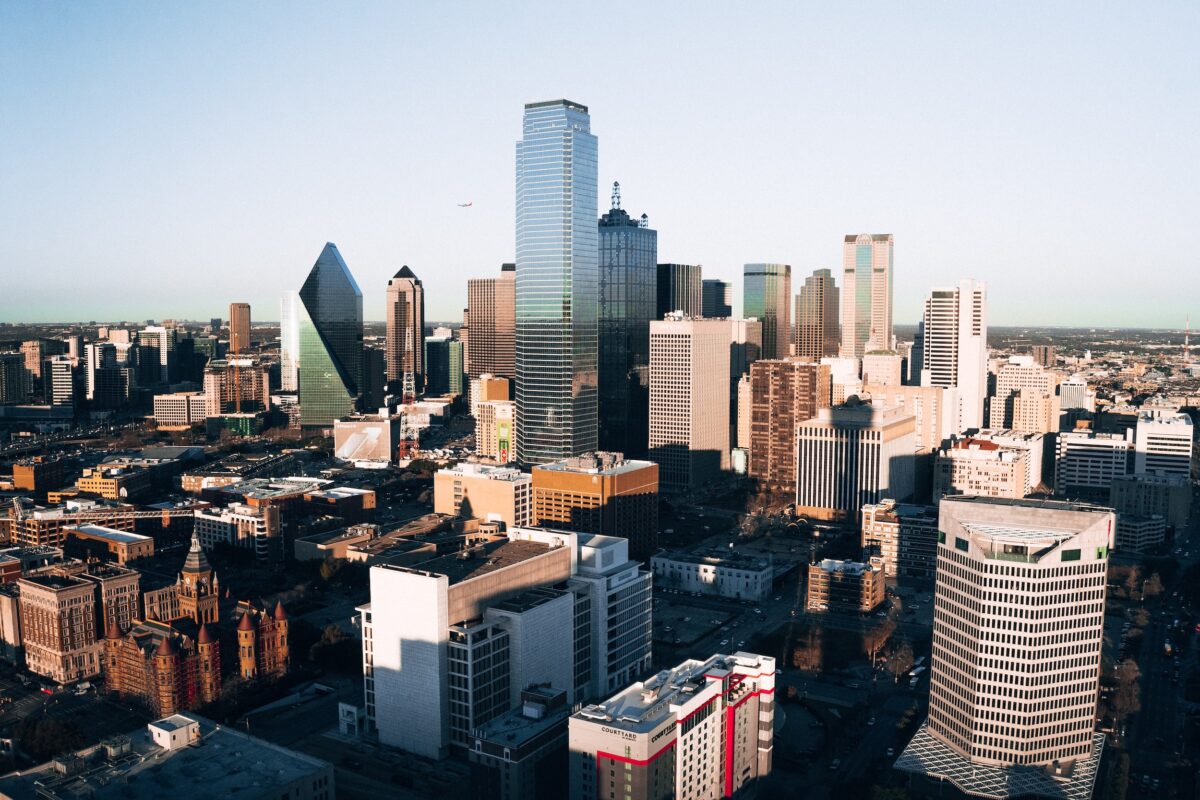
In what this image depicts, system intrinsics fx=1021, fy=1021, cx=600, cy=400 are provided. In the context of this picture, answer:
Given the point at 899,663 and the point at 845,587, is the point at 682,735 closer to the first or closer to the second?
the point at 899,663

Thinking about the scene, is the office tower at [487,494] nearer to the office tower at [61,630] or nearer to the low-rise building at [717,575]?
the low-rise building at [717,575]

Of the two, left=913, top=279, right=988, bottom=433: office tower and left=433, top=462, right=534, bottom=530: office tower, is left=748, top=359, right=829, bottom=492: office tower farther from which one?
left=433, top=462, right=534, bottom=530: office tower

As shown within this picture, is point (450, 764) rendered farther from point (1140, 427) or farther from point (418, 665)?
point (1140, 427)

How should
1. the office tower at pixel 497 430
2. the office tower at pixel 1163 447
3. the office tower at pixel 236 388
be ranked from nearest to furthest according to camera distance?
the office tower at pixel 1163 447
the office tower at pixel 497 430
the office tower at pixel 236 388

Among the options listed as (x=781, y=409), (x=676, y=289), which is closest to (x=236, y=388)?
(x=676, y=289)

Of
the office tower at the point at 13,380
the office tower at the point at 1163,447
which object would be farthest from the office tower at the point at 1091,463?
the office tower at the point at 13,380

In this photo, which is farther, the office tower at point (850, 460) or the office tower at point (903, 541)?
the office tower at point (850, 460)

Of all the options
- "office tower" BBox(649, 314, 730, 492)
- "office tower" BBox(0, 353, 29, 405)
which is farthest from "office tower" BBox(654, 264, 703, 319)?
"office tower" BBox(0, 353, 29, 405)
